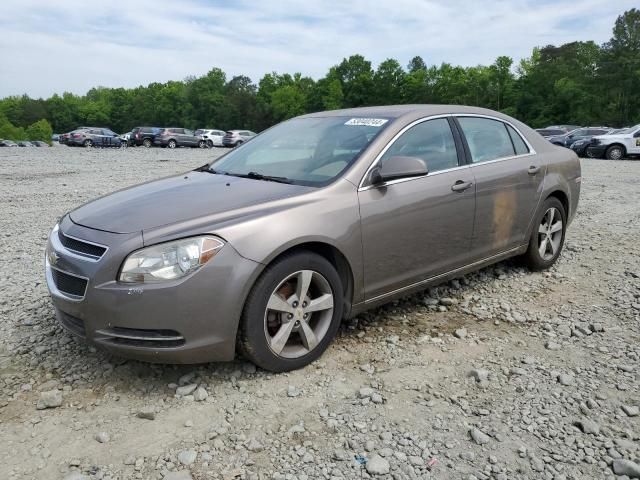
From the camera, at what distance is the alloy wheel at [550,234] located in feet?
16.5

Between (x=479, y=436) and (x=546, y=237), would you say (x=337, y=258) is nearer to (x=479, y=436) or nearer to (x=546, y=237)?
(x=479, y=436)

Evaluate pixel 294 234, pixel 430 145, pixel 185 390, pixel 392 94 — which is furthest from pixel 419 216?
pixel 392 94

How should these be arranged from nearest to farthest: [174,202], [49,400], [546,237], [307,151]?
[49,400] < [174,202] < [307,151] < [546,237]

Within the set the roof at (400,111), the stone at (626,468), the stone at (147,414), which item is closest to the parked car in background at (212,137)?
the roof at (400,111)

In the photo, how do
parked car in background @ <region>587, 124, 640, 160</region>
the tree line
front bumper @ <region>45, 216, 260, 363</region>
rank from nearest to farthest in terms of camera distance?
front bumper @ <region>45, 216, 260, 363</region>, parked car in background @ <region>587, 124, 640, 160</region>, the tree line

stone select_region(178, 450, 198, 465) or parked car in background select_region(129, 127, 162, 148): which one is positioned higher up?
stone select_region(178, 450, 198, 465)

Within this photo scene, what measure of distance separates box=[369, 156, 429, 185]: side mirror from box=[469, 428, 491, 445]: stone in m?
1.58

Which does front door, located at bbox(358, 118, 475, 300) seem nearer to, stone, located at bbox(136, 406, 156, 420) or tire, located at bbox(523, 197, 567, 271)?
tire, located at bbox(523, 197, 567, 271)

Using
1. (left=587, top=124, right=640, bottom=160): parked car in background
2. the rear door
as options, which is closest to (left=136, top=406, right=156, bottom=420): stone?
the rear door

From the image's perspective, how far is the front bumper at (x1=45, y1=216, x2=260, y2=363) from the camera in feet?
9.07

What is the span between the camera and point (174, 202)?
128 inches

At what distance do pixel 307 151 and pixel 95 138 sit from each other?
123ft

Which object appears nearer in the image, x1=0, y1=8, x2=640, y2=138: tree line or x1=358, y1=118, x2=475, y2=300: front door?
x1=358, y1=118, x2=475, y2=300: front door

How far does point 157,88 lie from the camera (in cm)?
11875
